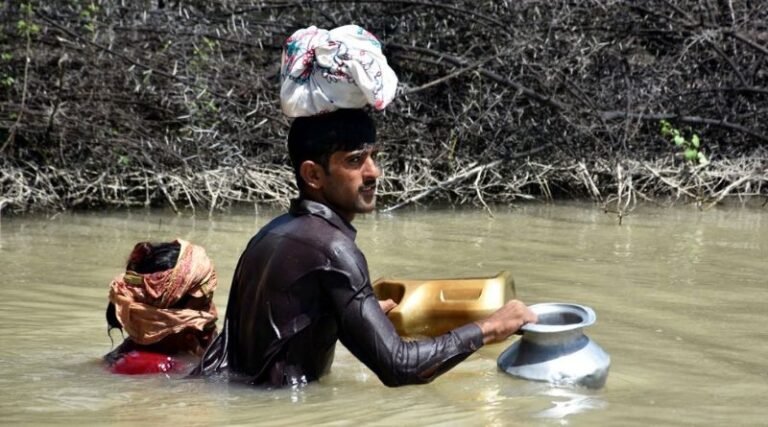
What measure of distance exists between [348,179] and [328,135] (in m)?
0.15

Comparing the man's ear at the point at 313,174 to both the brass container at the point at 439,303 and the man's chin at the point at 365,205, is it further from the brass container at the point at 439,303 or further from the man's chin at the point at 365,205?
the brass container at the point at 439,303

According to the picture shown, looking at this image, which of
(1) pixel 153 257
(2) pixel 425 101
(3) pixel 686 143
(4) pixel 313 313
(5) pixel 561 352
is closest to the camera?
(4) pixel 313 313

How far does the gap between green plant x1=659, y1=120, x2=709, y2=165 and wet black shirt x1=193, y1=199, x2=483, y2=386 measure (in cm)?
650

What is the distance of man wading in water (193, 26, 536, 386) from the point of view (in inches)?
152

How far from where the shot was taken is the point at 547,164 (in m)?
10.1

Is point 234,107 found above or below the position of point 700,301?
above

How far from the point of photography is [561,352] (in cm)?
422

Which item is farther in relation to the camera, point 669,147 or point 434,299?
point 669,147

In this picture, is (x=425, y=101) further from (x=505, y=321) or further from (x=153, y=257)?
(x=505, y=321)

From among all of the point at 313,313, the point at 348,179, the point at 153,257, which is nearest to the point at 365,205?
the point at 348,179

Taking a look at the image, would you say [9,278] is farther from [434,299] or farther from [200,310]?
[434,299]

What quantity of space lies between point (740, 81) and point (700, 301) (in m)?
4.51

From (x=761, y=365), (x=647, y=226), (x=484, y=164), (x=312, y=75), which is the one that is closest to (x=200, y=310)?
(x=312, y=75)

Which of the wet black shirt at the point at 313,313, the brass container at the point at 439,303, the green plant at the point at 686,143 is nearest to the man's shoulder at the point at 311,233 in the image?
the wet black shirt at the point at 313,313
